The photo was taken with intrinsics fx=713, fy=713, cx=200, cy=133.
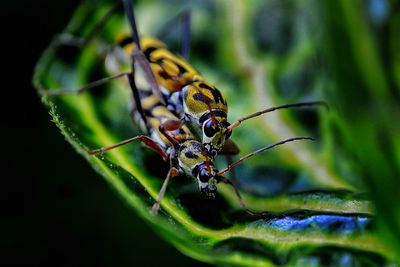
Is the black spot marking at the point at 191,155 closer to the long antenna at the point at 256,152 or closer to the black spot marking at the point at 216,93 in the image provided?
the long antenna at the point at 256,152

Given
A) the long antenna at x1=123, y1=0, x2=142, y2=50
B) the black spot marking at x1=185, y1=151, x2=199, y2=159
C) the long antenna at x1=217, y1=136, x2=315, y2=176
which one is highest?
the long antenna at x1=123, y1=0, x2=142, y2=50

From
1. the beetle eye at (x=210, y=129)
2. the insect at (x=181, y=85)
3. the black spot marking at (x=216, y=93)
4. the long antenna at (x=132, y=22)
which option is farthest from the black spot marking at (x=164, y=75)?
the beetle eye at (x=210, y=129)

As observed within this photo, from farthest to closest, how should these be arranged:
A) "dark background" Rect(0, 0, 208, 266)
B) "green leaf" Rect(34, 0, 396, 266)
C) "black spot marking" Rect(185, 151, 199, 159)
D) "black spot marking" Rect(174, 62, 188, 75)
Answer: "black spot marking" Rect(174, 62, 188, 75) → "black spot marking" Rect(185, 151, 199, 159) → "dark background" Rect(0, 0, 208, 266) → "green leaf" Rect(34, 0, 396, 266)

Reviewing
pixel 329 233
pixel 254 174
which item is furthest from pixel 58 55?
pixel 329 233

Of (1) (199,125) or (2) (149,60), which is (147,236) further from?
(2) (149,60)

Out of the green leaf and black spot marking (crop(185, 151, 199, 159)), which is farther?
black spot marking (crop(185, 151, 199, 159))

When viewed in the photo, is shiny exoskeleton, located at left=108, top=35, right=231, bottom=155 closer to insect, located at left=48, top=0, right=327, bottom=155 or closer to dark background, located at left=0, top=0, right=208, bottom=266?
insect, located at left=48, top=0, right=327, bottom=155

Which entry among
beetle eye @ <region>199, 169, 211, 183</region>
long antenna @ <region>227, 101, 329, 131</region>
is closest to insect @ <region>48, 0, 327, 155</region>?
long antenna @ <region>227, 101, 329, 131</region>

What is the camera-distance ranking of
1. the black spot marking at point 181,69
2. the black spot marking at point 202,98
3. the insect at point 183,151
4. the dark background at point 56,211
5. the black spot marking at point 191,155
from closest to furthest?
the dark background at point 56,211 < the insect at point 183,151 < the black spot marking at point 191,155 < the black spot marking at point 202,98 < the black spot marking at point 181,69
